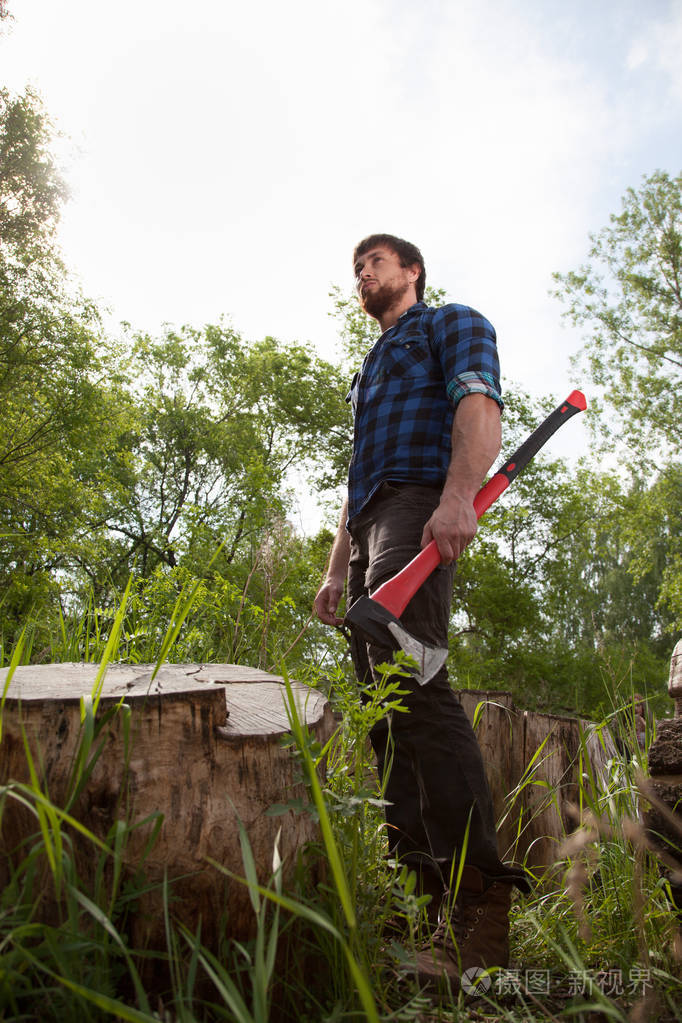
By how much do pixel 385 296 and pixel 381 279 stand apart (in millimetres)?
65

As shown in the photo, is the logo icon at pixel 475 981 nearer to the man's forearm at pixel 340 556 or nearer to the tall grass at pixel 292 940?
the tall grass at pixel 292 940

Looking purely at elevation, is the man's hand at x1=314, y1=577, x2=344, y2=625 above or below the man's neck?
below

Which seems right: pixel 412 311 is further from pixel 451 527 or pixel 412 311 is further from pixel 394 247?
pixel 451 527

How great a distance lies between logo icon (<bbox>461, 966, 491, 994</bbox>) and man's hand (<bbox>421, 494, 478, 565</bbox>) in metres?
0.97

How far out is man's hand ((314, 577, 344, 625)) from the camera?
268 cm

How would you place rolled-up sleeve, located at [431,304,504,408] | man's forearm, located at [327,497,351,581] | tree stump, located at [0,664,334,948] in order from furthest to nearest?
man's forearm, located at [327,497,351,581] → rolled-up sleeve, located at [431,304,504,408] → tree stump, located at [0,664,334,948]

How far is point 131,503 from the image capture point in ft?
88.0

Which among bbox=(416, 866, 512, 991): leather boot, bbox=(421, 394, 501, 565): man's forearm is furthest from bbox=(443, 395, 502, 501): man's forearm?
bbox=(416, 866, 512, 991): leather boot

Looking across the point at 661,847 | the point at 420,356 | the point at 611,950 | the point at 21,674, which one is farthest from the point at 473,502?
the point at 21,674

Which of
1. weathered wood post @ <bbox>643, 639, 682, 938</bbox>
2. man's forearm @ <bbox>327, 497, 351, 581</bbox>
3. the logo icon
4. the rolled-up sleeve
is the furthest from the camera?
man's forearm @ <bbox>327, 497, 351, 581</bbox>

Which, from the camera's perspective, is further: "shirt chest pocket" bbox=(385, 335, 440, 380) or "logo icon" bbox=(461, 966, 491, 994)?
"shirt chest pocket" bbox=(385, 335, 440, 380)

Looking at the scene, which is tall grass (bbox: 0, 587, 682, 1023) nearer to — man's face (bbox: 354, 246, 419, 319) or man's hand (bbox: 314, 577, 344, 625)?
man's hand (bbox: 314, 577, 344, 625)

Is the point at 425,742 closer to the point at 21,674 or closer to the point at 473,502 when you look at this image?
the point at 473,502

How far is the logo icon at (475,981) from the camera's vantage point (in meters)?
1.50
